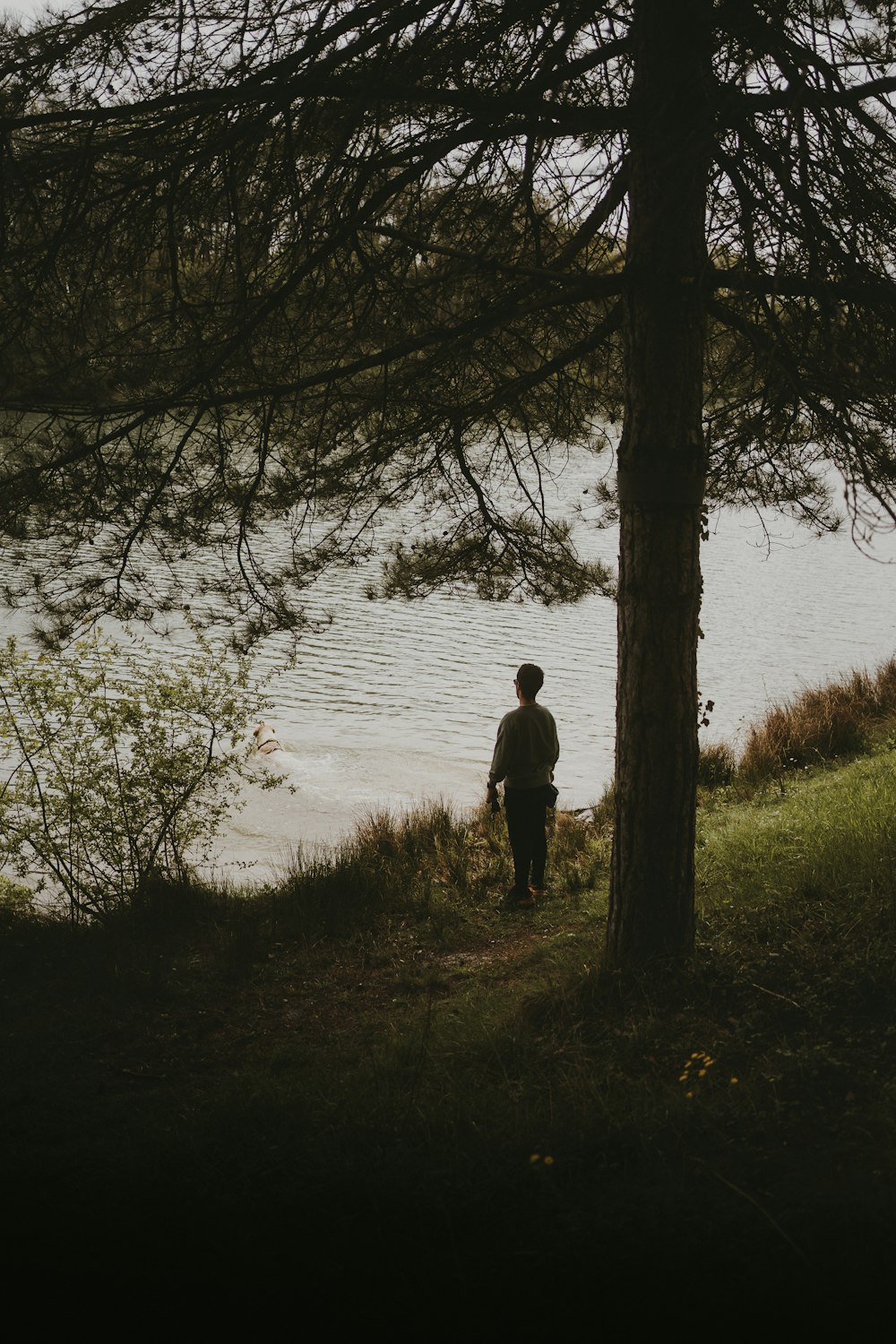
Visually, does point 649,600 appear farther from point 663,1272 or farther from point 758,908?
point 663,1272

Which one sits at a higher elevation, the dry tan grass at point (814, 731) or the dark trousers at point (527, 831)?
the dry tan grass at point (814, 731)

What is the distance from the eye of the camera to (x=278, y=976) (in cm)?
649

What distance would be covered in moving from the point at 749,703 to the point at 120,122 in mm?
14011

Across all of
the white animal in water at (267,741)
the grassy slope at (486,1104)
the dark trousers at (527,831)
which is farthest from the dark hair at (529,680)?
the white animal in water at (267,741)

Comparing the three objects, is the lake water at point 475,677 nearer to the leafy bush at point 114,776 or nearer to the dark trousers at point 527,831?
the leafy bush at point 114,776

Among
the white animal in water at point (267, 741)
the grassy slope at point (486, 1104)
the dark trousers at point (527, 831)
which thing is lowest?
the grassy slope at point (486, 1104)

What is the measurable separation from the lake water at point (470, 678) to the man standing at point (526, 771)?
2.21m

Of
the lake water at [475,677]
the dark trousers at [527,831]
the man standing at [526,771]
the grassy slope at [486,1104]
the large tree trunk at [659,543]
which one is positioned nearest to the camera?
the grassy slope at [486,1104]

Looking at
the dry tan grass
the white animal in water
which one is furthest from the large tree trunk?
the white animal in water

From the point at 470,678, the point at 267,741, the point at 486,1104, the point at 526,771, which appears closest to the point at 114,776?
the point at 526,771

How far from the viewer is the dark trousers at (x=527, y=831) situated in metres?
7.74

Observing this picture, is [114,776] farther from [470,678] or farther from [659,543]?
[470,678]

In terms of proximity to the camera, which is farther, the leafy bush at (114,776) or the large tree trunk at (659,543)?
the leafy bush at (114,776)

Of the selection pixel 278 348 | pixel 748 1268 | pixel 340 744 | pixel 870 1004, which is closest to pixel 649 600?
pixel 870 1004
